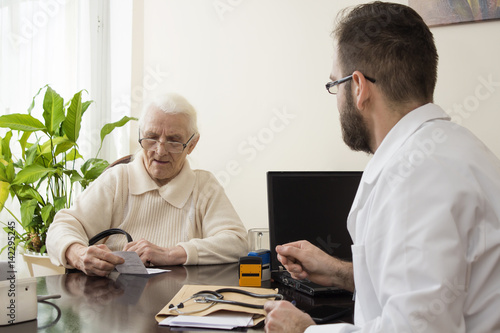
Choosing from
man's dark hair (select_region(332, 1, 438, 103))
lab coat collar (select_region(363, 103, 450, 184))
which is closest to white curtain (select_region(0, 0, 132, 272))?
man's dark hair (select_region(332, 1, 438, 103))

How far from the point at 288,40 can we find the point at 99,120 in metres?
1.48

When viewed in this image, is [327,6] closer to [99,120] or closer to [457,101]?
[457,101]

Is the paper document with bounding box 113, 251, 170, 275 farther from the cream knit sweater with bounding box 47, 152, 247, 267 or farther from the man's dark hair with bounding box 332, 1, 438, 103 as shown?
the man's dark hair with bounding box 332, 1, 438, 103

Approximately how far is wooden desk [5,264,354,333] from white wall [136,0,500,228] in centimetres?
135

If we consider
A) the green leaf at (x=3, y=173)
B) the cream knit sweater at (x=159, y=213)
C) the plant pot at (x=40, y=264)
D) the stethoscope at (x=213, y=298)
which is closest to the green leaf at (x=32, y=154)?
the green leaf at (x=3, y=173)

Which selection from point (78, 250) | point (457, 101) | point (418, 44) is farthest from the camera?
point (457, 101)

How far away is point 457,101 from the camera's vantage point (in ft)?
8.58

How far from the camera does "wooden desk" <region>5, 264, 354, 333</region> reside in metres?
1.10

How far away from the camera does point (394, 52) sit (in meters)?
1.12

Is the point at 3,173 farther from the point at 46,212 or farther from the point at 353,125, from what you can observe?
the point at 353,125

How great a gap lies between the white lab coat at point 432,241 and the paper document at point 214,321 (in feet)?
0.64

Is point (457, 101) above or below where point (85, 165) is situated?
above

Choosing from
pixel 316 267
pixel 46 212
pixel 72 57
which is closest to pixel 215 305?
pixel 316 267

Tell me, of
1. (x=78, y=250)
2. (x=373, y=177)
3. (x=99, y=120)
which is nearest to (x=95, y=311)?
(x=78, y=250)
